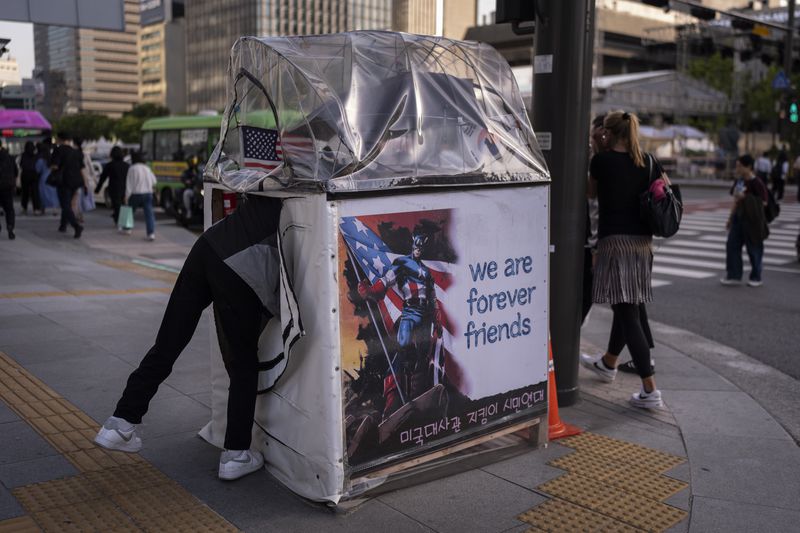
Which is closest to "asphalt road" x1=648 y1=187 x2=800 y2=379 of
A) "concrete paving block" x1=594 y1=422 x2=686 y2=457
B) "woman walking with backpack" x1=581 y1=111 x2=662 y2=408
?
"woman walking with backpack" x1=581 y1=111 x2=662 y2=408

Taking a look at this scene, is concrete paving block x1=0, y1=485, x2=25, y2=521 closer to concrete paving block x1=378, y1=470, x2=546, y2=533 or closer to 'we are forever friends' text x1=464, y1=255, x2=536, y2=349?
concrete paving block x1=378, y1=470, x2=546, y2=533

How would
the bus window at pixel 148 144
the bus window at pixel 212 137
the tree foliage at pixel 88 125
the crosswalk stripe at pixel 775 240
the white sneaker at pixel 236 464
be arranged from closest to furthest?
the white sneaker at pixel 236 464, the crosswalk stripe at pixel 775 240, the bus window at pixel 212 137, the bus window at pixel 148 144, the tree foliage at pixel 88 125

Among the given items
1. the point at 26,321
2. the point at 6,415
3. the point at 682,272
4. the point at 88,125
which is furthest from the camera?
the point at 88,125

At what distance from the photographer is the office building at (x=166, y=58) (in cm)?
14688

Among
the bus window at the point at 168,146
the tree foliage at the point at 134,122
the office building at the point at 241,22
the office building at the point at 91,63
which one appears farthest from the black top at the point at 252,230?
the office building at the point at 91,63

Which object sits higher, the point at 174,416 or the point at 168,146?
the point at 168,146

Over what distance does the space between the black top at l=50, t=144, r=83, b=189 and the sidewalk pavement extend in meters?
8.44

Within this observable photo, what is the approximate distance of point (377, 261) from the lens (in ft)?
11.5

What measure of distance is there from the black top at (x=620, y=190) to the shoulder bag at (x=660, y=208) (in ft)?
0.21

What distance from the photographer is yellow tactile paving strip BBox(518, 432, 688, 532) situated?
351cm

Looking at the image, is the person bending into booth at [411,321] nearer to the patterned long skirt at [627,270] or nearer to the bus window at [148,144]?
the patterned long skirt at [627,270]

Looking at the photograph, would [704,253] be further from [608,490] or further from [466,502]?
[466,502]

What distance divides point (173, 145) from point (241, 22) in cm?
11543


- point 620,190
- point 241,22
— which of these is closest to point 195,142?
point 620,190
